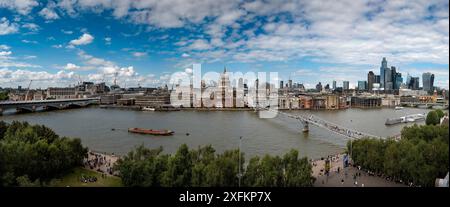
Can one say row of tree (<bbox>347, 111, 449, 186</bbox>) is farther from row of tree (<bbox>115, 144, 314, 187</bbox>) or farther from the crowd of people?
the crowd of people

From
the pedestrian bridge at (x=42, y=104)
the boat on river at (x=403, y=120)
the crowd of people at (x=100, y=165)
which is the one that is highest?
the pedestrian bridge at (x=42, y=104)

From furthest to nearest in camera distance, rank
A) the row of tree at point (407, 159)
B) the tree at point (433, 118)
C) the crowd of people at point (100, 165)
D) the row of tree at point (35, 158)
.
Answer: the tree at point (433, 118), the crowd of people at point (100, 165), the row of tree at point (407, 159), the row of tree at point (35, 158)

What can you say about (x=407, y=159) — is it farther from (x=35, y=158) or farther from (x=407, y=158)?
(x=35, y=158)

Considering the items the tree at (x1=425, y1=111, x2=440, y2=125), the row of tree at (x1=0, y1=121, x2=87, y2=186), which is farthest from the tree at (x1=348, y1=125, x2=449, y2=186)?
the tree at (x1=425, y1=111, x2=440, y2=125)

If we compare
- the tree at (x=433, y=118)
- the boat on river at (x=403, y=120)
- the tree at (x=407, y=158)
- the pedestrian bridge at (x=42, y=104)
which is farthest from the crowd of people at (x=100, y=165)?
the pedestrian bridge at (x=42, y=104)

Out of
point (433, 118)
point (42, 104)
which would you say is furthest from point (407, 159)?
point (42, 104)

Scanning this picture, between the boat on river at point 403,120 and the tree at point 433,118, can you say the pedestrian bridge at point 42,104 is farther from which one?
the tree at point 433,118
